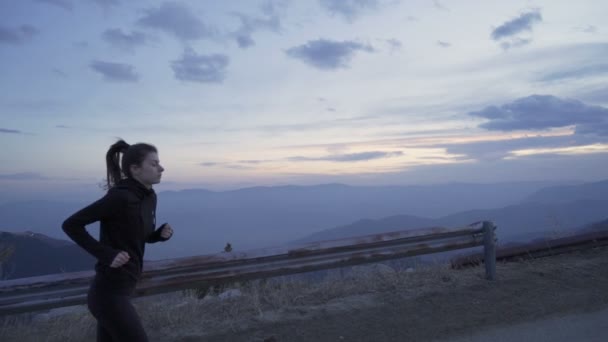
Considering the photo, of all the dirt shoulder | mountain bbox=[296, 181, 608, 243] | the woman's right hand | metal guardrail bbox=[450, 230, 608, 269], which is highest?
the woman's right hand

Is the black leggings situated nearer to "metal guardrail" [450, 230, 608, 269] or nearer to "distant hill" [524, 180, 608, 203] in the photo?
"metal guardrail" [450, 230, 608, 269]

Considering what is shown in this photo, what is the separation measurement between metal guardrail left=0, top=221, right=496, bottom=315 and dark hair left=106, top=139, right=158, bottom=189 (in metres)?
1.40

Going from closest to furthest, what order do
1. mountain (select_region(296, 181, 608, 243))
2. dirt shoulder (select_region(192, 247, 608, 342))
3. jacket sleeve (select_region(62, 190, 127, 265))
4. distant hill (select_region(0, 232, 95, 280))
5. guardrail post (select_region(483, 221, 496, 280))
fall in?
jacket sleeve (select_region(62, 190, 127, 265)) → dirt shoulder (select_region(192, 247, 608, 342)) → guardrail post (select_region(483, 221, 496, 280)) → distant hill (select_region(0, 232, 95, 280)) → mountain (select_region(296, 181, 608, 243))

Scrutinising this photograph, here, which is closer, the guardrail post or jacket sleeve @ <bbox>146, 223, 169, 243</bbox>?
jacket sleeve @ <bbox>146, 223, 169, 243</bbox>

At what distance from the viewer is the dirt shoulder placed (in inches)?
181

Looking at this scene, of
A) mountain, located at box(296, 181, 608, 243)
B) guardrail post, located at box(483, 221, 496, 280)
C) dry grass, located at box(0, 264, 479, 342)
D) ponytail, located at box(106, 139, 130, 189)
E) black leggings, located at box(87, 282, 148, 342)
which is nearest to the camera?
black leggings, located at box(87, 282, 148, 342)

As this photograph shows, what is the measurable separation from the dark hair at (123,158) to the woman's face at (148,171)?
26 millimetres

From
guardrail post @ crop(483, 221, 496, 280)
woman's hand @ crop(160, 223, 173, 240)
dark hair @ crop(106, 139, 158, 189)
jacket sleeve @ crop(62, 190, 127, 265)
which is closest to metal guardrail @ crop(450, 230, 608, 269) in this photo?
guardrail post @ crop(483, 221, 496, 280)

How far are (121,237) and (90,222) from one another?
22 cm

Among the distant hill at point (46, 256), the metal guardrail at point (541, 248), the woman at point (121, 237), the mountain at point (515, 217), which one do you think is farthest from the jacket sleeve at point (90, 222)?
the mountain at point (515, 217)

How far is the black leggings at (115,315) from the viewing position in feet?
9.62

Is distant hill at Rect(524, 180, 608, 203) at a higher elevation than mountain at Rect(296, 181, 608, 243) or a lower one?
higher

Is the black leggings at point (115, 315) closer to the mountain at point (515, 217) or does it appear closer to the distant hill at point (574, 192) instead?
the mountain at point (515, 217)

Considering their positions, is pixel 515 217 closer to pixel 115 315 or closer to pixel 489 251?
pixel 489 251
